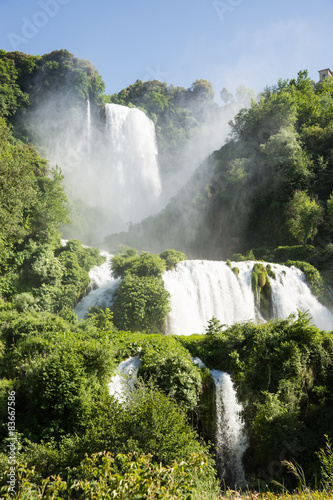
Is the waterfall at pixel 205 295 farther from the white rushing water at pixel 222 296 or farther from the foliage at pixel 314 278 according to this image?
the foliage at pixel 314 278

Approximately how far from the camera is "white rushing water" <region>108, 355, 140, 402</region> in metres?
12.0

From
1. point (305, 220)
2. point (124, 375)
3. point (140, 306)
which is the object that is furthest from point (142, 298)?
point (305, 220)

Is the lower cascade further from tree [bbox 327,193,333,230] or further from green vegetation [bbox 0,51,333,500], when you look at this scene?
tree [bbox 327,193,333,230]

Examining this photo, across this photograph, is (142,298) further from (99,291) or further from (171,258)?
(171,258)

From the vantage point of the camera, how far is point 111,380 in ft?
40.4

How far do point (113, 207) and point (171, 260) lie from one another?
3454 cm

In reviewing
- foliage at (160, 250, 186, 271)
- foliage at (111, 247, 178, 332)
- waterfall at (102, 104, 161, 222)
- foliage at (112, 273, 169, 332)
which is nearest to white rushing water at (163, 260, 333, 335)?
foliage at (160, 250, 186, 271)

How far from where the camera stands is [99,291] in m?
24.3

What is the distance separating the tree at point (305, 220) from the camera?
2975 cm

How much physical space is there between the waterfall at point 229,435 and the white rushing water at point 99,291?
37.2 feet

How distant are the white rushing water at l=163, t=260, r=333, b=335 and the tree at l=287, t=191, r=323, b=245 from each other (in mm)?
6239

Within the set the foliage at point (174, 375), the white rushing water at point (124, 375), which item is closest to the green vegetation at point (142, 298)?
the white rushing water at point (124, 375)

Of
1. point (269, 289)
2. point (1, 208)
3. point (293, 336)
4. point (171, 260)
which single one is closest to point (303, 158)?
point (269, 289)

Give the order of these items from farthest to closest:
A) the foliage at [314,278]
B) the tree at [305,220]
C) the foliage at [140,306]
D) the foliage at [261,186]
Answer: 1. the foliage at [261,186]
2. the tree at [305,220]
3. the foliage at [314,278]
4. the foliage at [140,306]
